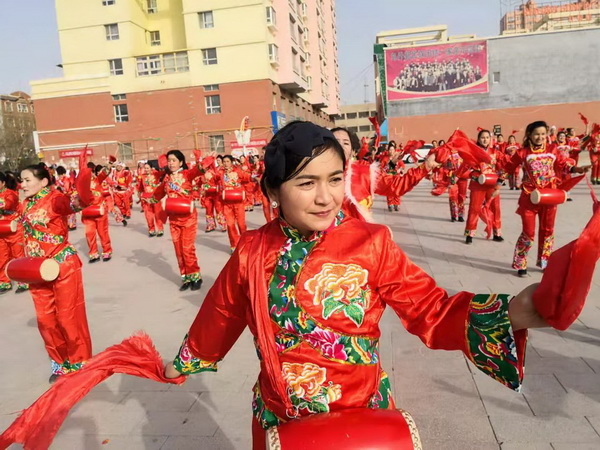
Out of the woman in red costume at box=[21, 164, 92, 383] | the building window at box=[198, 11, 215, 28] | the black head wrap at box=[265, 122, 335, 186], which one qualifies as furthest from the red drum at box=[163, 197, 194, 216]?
the building window at box=[198, 11, 215, 28]

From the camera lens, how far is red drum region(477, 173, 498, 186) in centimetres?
754

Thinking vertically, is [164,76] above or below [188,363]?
above

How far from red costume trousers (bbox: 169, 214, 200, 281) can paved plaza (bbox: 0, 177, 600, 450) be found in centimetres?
37

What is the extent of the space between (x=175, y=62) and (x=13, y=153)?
24.7m

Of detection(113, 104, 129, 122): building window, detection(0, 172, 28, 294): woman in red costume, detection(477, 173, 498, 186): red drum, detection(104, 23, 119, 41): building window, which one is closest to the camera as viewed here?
detection(0, 172, 28, 294): woman in red costume

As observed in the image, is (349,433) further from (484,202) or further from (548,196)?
(484,202)

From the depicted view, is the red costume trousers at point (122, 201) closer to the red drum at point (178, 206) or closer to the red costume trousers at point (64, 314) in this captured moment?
the red drum at point (178, 206)

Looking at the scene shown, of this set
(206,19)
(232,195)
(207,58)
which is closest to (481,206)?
(232,195)

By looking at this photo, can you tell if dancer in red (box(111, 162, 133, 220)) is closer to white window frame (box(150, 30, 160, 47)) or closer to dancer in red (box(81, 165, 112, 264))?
dancer in red (box(81, 165, 112, 264))

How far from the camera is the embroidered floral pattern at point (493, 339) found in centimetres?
128

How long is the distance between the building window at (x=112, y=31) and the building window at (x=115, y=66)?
Answer: 1.41m

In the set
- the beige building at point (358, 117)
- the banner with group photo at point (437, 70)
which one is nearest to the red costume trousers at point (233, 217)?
the banner with group photo at point (437, 70)

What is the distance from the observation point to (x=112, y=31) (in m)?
31.5

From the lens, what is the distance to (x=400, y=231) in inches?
371
